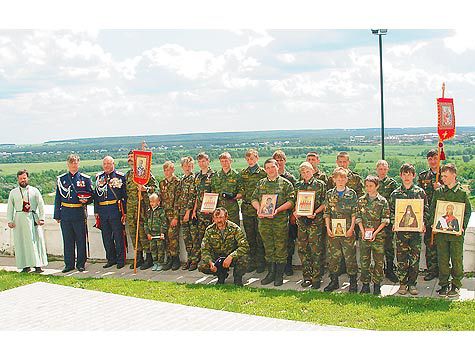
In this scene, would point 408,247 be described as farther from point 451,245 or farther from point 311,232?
point 311,232

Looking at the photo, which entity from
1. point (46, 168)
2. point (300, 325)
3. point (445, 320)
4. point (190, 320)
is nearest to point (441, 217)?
point (445, 320)

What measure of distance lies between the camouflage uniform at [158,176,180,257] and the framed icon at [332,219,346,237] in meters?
2.88

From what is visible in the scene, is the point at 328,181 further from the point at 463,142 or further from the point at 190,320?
the point at 463,142

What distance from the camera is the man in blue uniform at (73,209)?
412 inches

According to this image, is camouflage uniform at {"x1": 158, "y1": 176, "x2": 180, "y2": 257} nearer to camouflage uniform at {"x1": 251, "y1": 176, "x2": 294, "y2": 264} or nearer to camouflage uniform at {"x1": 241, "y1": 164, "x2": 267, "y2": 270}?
camouflage uniform at {"x1": 241, "y1": 164, "x2": 267, "y2": 270}

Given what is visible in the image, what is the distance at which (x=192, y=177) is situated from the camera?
10133mm

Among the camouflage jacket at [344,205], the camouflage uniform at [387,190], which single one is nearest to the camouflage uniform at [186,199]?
the camouflage jacket at [344,205]

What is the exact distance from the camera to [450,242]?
A: 8.17m

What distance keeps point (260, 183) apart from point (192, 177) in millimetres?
1364

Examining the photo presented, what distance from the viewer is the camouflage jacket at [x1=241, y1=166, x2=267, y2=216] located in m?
9.71

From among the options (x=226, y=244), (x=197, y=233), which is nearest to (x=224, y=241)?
(x=226, y=244)

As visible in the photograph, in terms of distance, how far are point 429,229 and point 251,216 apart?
2.65 meters

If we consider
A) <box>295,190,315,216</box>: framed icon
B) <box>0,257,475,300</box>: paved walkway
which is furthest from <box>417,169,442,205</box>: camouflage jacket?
<box>295,190,315,216</box>: framed icon

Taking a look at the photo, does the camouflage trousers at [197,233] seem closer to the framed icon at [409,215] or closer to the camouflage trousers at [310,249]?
the camouflage trousers at [310,249]
